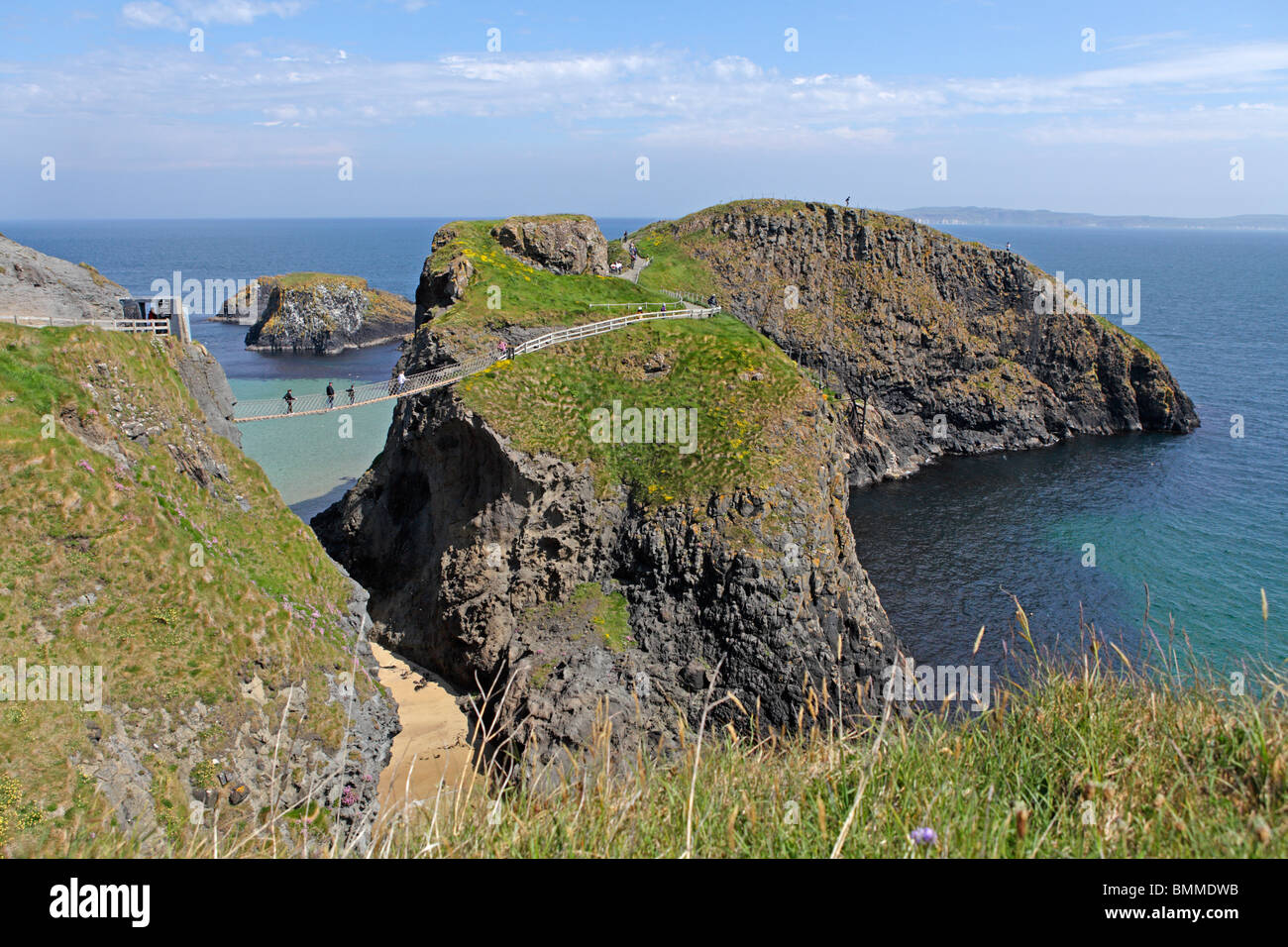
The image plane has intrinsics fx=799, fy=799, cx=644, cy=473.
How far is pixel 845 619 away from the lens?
33.6 meters

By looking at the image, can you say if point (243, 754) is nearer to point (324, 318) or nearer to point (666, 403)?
point (666, 403)

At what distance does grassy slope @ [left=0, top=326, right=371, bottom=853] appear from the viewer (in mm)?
19281

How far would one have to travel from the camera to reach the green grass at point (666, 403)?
35.5m

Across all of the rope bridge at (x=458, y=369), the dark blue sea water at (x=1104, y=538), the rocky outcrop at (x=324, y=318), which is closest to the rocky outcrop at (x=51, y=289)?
A: the rope bridge at (x=458, y=369)

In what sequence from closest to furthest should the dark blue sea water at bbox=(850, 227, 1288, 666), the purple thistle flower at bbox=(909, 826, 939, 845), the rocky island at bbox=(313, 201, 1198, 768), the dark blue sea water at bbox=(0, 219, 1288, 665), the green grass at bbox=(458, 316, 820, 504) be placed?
1. the purple thistle flower at bbox=(909, 826, 939, 845)
2. the rocky island at bbox=(313, 201, 1198, 768)
3. the green grass at bbox=(458, 316, 820, 504)
4. the dark blue sea water at bbox=(850, 227, 1288, 666)
5. the dark blue sea water at bbox=(0, 219, 1288, 665)

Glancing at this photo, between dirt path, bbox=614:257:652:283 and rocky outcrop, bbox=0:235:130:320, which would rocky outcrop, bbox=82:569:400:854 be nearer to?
rocky outcrop, bbox=0:235:130:320

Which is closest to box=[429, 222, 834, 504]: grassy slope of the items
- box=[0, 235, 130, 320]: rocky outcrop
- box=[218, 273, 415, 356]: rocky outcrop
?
box=[0, 235, 130, 320]: rocky outcrop

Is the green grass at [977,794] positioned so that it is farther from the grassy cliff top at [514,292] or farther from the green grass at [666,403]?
the grassy cliff top at [514,292]

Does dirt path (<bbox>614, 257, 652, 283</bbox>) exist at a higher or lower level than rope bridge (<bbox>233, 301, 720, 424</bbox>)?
higher

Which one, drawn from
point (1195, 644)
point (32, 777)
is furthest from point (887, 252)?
point (32, 777)

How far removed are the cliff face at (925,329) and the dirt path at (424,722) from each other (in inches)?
1930

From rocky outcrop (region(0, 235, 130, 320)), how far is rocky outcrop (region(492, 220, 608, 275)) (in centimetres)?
2603

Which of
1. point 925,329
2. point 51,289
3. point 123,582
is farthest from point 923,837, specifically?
point 925,329
